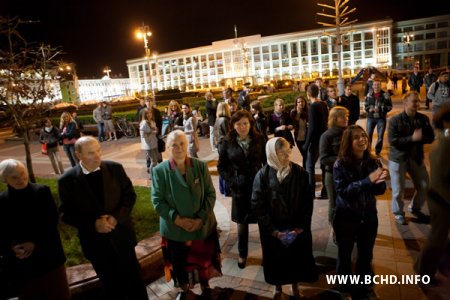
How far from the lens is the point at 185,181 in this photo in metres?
3.40

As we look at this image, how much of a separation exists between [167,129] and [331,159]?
696cm

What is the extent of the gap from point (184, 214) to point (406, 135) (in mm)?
3227

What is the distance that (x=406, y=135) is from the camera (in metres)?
4.64

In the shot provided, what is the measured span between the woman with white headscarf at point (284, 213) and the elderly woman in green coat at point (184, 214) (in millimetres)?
555

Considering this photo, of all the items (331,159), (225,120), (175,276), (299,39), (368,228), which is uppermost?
(299,39)

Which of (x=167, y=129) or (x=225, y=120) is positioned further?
(x=167, y=129)

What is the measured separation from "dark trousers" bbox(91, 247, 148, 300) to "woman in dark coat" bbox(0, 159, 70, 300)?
1.35ft

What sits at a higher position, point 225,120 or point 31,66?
point 31,66

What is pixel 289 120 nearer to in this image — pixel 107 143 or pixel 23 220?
pixel 23 220

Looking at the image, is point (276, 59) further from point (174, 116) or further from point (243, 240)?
point (243, 240)

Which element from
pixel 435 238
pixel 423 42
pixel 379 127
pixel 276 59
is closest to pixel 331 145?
pixel 435 238

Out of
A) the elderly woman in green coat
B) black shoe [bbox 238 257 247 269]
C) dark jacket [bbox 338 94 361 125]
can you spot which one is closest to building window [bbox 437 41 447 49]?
dark jacket [bbox 338 94 361 125]

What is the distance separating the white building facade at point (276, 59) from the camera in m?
87.2

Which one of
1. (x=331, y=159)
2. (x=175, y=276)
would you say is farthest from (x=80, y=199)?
(x=331, y=159)
